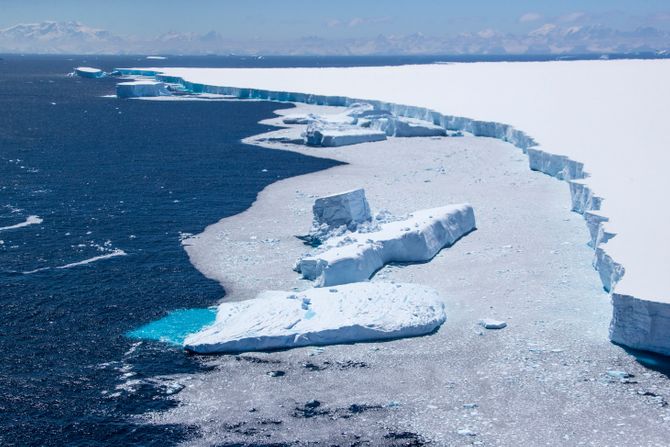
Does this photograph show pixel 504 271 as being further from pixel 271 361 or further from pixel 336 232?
pixel 271 361

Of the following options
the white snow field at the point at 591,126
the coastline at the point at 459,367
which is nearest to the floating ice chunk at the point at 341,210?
the coastline at the point at 459,367

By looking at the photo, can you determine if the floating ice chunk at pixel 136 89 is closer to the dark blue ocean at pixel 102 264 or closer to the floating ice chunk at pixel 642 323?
the dark blue ocean at pixel 102 264

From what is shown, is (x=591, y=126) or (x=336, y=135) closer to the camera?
(x=591, y=126)

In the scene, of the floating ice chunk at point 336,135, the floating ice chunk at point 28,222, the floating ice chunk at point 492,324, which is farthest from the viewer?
the floating ice chunk at point 336,135

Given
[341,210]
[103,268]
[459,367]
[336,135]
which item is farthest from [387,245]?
[336,135]

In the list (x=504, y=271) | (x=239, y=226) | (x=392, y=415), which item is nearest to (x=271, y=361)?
(x=392, y=415)

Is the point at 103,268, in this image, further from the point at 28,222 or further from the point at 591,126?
the point at 591,126
